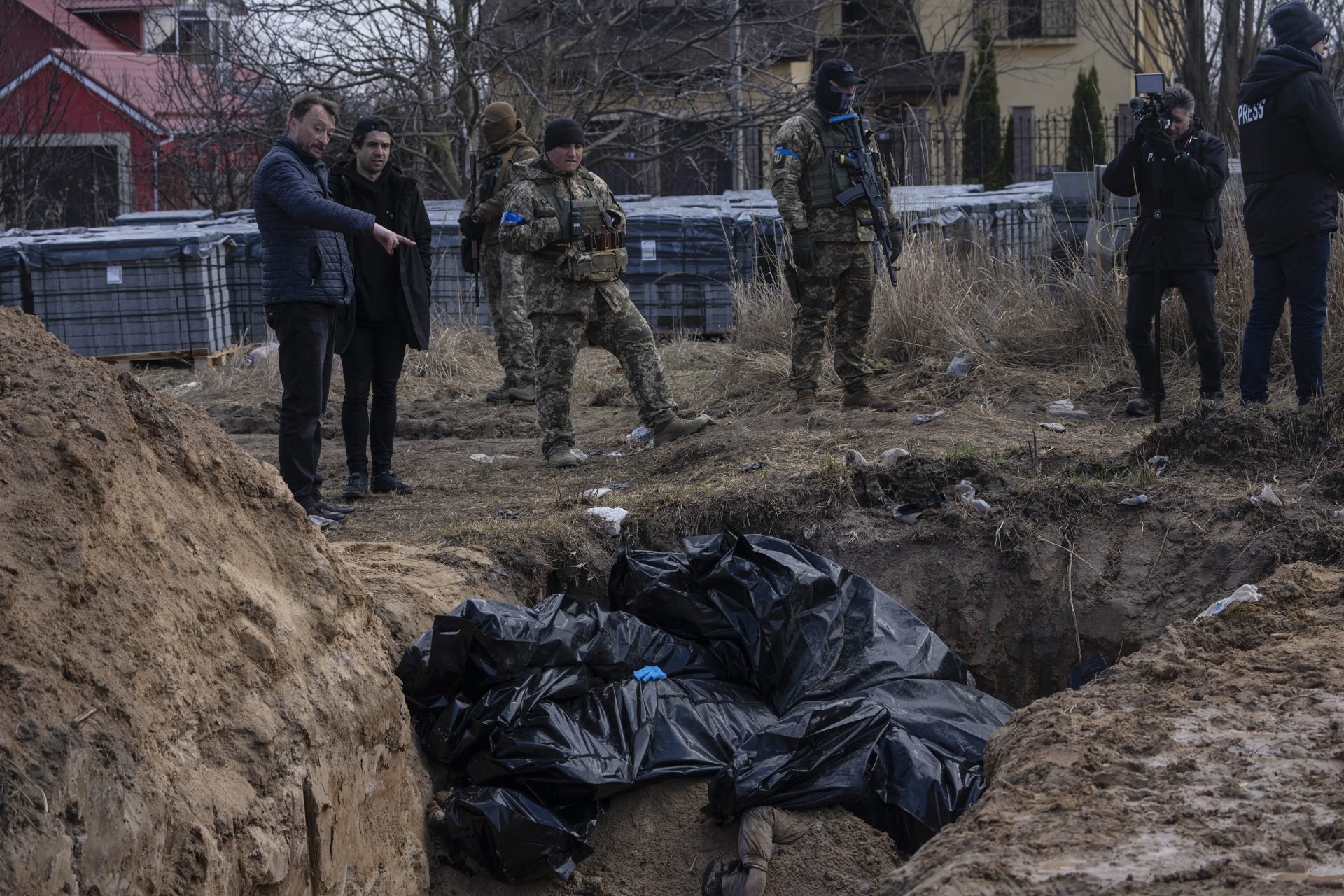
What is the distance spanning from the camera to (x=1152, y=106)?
18.9 feet

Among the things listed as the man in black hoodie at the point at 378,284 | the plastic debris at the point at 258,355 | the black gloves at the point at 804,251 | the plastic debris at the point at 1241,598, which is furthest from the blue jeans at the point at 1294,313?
the plastic debris at the point at 258,355

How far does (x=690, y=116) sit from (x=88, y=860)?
39.4ft

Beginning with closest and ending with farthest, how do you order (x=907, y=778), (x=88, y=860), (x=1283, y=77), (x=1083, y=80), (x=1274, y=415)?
(x=88, y=860)
(x=907, y=778)
(x=1274, y=415)
(x=1283, y=77)
(x=1083, y=80)

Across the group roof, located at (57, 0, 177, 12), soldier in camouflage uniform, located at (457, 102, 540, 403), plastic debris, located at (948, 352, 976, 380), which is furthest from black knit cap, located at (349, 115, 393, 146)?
roof, located at (57, 0, 177, 12)

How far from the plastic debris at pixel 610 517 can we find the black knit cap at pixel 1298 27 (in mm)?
3689

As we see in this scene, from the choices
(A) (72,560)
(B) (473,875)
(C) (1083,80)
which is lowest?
(B) (473,875)

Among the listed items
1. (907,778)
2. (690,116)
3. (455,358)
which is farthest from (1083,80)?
(907,778)

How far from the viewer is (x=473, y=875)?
134 inches

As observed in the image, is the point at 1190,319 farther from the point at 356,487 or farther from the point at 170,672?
the point at 170,672

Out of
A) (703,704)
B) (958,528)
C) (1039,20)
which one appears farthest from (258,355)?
(1039,20)

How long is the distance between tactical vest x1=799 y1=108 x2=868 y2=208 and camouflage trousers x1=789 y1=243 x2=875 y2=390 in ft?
0.81

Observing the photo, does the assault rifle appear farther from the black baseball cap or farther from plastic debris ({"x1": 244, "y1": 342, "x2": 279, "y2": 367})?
plastic debris ({"x1": 244, "y1": 342, "x2": 279, "y2": 367})

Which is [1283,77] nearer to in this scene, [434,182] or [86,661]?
[86,661]

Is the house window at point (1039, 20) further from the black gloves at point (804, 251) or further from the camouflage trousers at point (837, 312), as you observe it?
the black gloves at point (804, 251)
